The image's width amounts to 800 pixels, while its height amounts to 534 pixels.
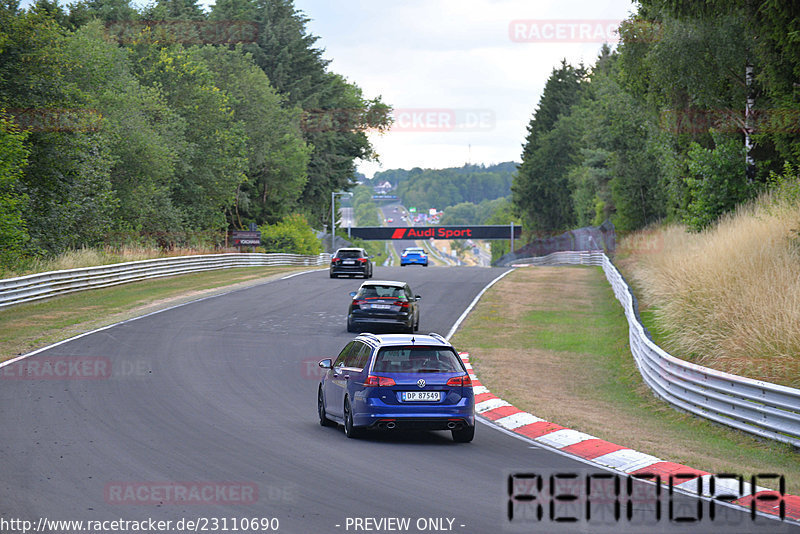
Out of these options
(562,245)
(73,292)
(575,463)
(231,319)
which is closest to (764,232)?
(575,463)

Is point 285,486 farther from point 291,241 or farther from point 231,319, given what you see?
point 291,241

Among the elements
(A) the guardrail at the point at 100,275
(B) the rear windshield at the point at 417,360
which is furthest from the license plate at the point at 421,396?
(A) the guardrail at the point at 100,275

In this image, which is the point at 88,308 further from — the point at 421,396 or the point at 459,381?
the point at 459,381

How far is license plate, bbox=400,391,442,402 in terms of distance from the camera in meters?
12.3

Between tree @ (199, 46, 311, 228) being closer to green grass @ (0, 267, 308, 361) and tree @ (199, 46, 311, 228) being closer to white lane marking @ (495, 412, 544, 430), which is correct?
green grass @ (0, 267, 308, 361)

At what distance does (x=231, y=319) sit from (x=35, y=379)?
11.8 meters

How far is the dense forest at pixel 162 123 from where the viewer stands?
144 feet

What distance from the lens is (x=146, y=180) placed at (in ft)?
207

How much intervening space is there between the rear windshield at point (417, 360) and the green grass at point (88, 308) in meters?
11.2

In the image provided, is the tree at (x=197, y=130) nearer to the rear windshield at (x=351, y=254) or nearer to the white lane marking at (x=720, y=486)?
the rear windshield at (x=351, y=254)

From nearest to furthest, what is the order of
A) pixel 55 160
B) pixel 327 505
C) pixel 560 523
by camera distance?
pixel 560 523, pixel 327 505, pixel 55 160

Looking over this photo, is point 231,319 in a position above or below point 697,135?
below

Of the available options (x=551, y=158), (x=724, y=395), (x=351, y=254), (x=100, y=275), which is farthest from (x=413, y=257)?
(x=724, y=395)

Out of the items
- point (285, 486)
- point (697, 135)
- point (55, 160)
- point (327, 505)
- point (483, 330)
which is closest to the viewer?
point (327, 505)
